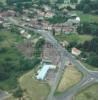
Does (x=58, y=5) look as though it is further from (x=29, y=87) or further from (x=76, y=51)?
(x=29, y=87)

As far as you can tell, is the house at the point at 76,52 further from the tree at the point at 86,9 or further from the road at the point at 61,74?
the tree at the point at 86,9

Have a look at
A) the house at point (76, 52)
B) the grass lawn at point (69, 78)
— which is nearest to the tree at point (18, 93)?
the grass lawn at point (69, 78)

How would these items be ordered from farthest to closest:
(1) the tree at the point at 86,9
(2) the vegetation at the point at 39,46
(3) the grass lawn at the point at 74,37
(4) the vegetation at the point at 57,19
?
1. (1) the tree at the point at 86,9
2. (4) the vegetation at the point at 57,19
3. (3) the grass lawn at the point at 74,37
4. (2) the vegetation at the point at 39,46

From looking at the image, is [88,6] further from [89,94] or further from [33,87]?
[89,94]

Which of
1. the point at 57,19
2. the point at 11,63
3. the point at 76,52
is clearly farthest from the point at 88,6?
the point at 11,63

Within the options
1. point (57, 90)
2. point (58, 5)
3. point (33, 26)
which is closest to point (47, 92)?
point (57, 90)

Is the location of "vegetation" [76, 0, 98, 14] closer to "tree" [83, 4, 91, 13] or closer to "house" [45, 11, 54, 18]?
"tree" [83, 4, 91, 13]
